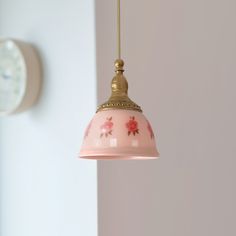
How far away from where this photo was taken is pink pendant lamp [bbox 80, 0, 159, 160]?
0.75 meters

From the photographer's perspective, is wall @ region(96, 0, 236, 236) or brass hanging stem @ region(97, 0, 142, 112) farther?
wall @ region(96, 0, 236, 236)

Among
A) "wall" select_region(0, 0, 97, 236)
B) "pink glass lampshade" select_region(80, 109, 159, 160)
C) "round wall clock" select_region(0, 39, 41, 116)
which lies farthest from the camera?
"round wall clock" select_region(0, 39, 41, 116)

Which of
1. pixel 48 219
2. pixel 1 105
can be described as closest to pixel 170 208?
pixel 48 219

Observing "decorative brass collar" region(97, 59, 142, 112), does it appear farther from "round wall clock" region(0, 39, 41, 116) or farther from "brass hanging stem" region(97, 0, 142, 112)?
"round wall clock" region(0, 39, 41, 116)

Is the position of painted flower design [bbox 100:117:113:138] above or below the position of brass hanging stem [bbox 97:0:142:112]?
below

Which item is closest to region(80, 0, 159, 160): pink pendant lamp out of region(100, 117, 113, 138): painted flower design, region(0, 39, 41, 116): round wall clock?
region(100, 117, 113, 138): painted flower design

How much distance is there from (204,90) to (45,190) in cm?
65

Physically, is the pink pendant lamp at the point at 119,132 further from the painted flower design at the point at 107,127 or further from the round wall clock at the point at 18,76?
the round wall clock at the point at 18,76

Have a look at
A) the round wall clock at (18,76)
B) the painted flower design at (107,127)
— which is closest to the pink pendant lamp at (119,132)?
the painted flower design at (107,127)

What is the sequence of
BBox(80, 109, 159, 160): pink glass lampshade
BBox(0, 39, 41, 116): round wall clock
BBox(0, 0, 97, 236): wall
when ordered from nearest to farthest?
1. BBox(80, 109, 159, 160): pink glass lampshade
2. BBox(0, 0, 97, 236): wall
3. BBox(0, 39, 41, 116): round wall clock

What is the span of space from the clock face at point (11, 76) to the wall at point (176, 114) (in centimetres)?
29

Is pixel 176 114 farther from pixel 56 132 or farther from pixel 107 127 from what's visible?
pixel 107 127

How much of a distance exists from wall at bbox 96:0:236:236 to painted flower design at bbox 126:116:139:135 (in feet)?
1.44

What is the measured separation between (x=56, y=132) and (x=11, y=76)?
0.27 metres
